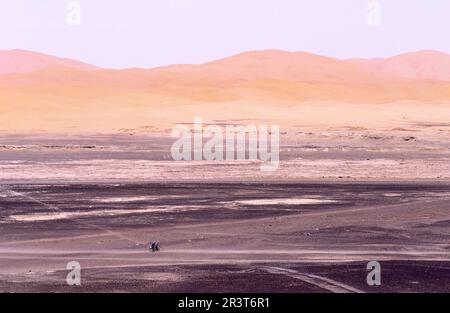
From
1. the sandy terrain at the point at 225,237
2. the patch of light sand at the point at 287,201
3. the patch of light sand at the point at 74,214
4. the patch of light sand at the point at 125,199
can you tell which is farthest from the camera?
the patch of light sand at the point at 125,199

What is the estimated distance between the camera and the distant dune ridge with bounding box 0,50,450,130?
241 feet

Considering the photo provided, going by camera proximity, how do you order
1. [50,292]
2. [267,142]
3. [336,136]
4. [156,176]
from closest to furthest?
[50,292] → [156,176] → [267,142] → [336,136]

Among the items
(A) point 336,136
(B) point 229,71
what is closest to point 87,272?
(A) point 336,136

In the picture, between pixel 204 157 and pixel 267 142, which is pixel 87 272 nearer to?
pixel 204 157

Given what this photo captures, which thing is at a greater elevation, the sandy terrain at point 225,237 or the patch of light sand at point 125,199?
the patch of light sand at point 125,199

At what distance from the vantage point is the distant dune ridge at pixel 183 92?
73.5 m

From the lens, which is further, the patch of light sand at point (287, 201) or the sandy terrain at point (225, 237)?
the patch of light sand at point (287, 201)

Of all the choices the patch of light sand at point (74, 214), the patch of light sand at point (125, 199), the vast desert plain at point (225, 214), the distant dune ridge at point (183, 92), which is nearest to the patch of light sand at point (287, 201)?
the vast desert plain at point (225, 214)

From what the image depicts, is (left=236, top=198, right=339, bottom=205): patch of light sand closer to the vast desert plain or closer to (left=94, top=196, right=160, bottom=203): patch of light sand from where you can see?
the vast desert plain

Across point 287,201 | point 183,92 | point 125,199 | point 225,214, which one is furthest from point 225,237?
point 183,92

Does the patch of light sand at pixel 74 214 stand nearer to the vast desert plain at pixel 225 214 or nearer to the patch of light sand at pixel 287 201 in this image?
the vast desert plain at pixel 225 214

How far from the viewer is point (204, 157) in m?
35.2

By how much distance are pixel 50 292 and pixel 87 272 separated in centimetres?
Answer: 140

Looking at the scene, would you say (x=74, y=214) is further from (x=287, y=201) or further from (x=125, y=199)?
(x=287, y=201)
